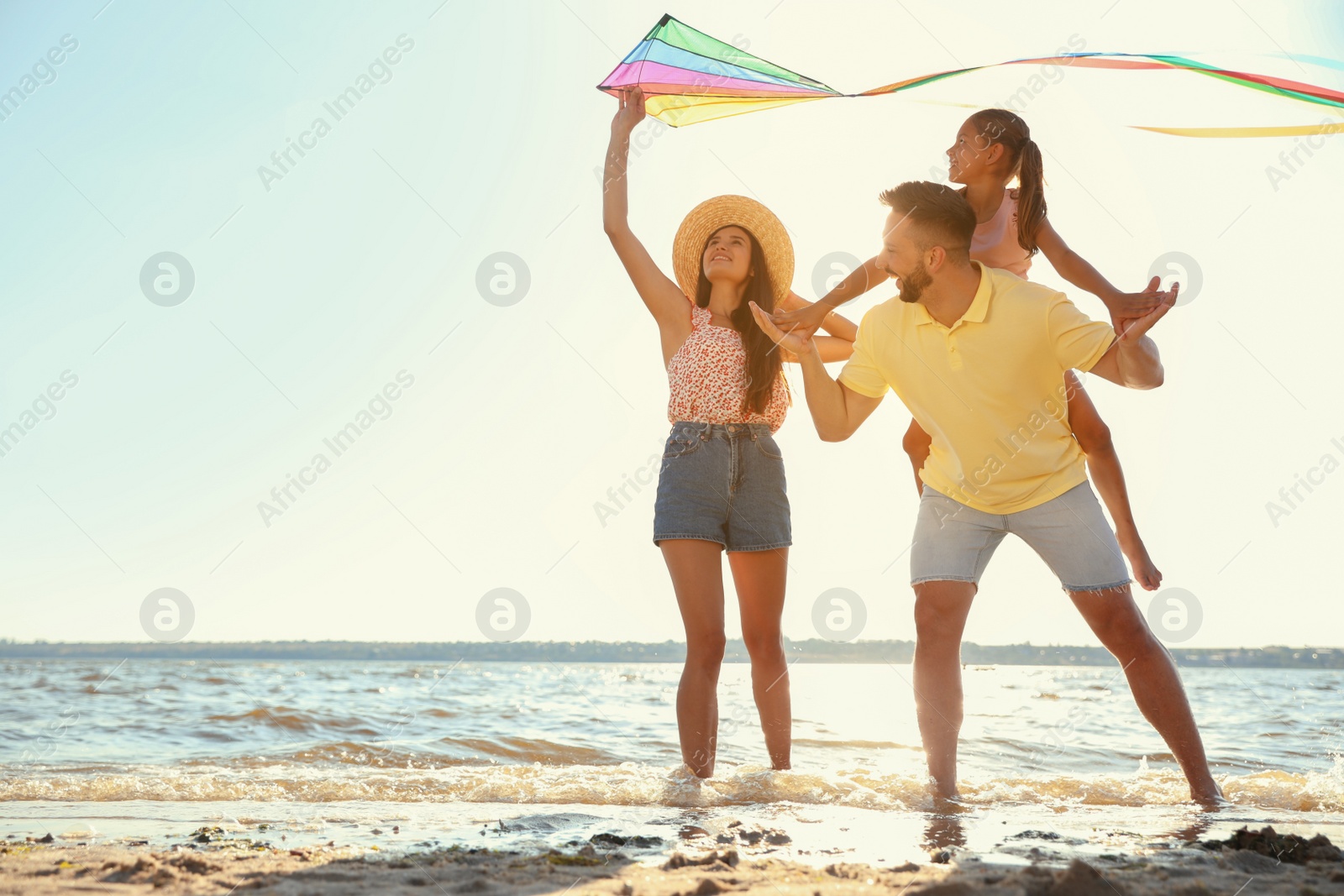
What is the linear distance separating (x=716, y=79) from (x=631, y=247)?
1.14 m

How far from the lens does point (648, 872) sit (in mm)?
2217

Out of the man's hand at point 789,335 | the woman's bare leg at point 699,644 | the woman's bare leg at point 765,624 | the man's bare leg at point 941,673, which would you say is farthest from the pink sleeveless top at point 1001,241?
the woman's bare leg at point 699,644

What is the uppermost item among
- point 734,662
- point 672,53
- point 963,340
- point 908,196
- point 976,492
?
→ point 672,53

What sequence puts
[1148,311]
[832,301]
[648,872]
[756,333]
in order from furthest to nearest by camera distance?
[756,333] < [832,301] < [1148,311] < [648,872]

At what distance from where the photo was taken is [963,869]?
216 cm

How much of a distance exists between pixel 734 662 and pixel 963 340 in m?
30.8

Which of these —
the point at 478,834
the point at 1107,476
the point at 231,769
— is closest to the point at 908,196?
the point at 1107,476

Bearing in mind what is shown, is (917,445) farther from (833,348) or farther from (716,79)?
(716,79)

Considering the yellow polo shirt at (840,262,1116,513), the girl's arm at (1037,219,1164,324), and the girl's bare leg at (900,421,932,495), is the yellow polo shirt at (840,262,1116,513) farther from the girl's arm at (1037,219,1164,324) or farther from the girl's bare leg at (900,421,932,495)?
the girl's bare leg at (900,421,932,495)

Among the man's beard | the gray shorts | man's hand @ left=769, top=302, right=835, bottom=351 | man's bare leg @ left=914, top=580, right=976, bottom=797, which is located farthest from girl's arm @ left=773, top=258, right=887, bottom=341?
man's bare leg @ left=914, top=580, right=976, bottom=797

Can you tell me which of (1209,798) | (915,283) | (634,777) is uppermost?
(915,283)

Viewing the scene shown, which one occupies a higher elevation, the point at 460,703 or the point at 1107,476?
the point at 1107,476

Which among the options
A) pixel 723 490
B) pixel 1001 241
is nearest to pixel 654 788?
pixel 723 490

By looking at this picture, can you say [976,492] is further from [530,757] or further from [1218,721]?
[1218,721]
